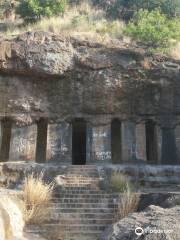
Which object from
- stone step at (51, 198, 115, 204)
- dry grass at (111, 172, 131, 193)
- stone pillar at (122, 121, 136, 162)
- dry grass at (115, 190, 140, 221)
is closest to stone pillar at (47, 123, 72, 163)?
stone pillar at (122, 121, 136, 162)

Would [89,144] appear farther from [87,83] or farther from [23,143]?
[23,143]

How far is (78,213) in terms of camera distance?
9.54m

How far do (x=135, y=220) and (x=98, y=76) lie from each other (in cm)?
1057

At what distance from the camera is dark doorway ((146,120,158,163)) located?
57.1ft

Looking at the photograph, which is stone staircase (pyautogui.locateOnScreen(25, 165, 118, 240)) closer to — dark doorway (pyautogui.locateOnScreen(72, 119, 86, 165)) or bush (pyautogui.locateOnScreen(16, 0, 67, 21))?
dark doorway (pyautogui.locateOnScreen(72, 119, 86, 165))

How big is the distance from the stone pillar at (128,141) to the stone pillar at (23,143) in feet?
11.8

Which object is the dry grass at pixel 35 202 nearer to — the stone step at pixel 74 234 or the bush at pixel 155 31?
the stone step at pixel 74 234

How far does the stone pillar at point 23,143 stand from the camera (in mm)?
16672

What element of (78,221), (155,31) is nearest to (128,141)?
(155,31)

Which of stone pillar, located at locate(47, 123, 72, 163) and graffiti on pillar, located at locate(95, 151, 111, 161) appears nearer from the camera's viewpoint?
graffiti on pillar, located at locate(95, 151, 111, 161)

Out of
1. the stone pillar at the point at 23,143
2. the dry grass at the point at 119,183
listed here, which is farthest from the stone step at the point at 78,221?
the stone pillar at the point at 23,143

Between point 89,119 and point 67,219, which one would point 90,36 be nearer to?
point 89,119

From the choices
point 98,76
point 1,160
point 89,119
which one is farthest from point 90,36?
point 1,160

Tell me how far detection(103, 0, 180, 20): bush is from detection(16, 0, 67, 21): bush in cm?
435
